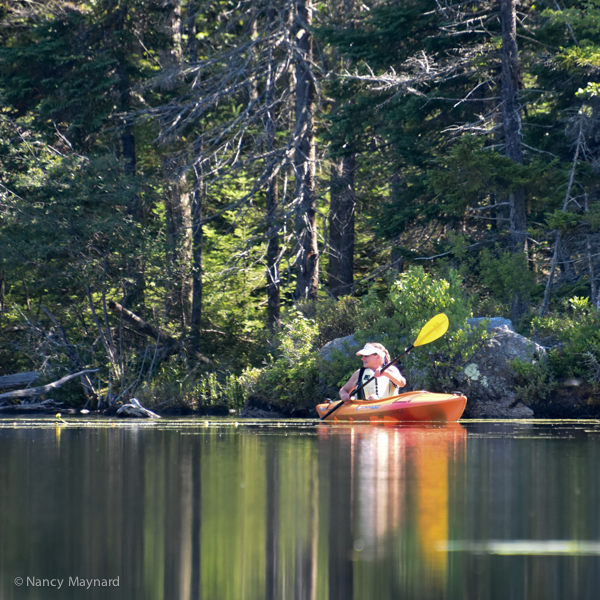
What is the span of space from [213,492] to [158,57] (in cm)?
2316

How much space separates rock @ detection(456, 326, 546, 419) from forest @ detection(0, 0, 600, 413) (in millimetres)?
270

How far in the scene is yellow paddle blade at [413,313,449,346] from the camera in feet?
43.6

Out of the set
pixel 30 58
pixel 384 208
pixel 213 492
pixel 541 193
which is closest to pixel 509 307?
pixel 541 193

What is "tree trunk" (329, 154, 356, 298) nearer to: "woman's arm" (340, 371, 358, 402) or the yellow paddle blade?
"woman's arm" (340, 371, 358, 402)

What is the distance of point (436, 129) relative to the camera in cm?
2125

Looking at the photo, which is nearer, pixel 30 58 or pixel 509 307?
pixel 509 307

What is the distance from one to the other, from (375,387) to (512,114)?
8.01 metres

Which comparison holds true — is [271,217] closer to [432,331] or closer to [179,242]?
[179,242]

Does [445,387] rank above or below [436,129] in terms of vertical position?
below

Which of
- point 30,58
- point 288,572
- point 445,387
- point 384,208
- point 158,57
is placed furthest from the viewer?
point 158,57

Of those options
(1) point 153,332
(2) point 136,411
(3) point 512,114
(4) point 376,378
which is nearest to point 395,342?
(4) point 376,378

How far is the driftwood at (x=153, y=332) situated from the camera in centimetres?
2239

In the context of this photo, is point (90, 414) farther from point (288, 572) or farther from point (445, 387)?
point (288, 572)

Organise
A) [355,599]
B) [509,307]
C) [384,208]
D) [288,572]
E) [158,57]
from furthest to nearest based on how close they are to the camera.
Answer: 1. [158,57]
2. [384,208]
3. [509,307]
4. [288,572]
5. [355,599]
